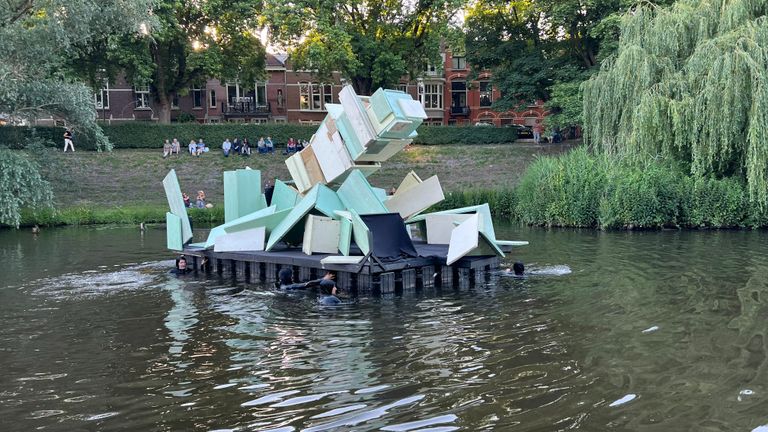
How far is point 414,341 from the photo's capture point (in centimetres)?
1108

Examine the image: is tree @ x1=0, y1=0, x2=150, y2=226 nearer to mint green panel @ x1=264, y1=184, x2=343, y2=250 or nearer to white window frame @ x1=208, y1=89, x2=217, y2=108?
mint green panel @ x1=264, y1=184, x2=343, y2=250

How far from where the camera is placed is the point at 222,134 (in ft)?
149

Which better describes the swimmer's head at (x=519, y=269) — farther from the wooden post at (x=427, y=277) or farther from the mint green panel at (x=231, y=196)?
the mint green panel at (x=231, y=196)

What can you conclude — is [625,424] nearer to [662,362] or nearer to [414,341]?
[662,362]

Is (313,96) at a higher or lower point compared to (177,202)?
higher

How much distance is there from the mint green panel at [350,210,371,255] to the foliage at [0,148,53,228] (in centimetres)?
1655

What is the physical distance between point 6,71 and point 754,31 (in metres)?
25.2

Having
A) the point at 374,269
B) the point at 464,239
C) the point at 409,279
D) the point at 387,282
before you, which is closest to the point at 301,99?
the point at 464,239

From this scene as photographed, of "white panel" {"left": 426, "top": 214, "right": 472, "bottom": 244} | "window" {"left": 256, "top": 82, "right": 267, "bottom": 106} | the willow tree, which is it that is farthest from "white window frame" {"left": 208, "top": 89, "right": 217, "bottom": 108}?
"white panel" {"left": 426, "top": 214, "right": 472, "bottom": 244}

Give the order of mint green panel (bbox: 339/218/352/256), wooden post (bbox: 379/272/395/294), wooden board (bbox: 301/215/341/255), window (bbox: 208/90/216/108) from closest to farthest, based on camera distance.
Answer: wooden post (bbox: 379/272/395/294), mint green panel (bbox: 339/218/352/256), wooden board (bbox: 301/215/341/255), window (bbox: 208/90/216/108)

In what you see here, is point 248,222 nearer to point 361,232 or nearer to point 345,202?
point 345,202

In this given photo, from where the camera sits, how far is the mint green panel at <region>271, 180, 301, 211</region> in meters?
19.0

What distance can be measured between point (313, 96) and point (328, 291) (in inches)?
1859

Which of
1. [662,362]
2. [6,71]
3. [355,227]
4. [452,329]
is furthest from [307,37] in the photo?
[662,362]
